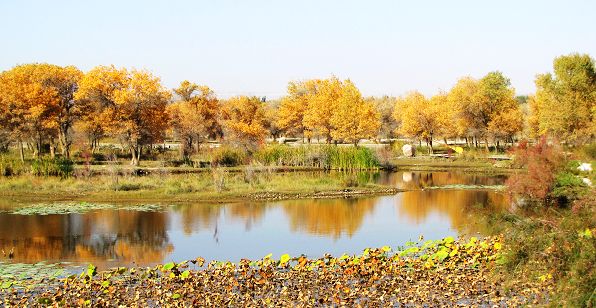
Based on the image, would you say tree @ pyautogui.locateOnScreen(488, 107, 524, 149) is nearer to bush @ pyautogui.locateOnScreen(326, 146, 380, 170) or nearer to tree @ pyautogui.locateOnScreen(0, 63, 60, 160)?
bush @ pyautogui.locateOnScreen(326, 146, 380, 170)

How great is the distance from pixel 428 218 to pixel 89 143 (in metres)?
44.8

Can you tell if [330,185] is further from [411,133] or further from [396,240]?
[411,133]

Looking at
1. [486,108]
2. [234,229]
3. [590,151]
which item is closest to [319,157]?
[590,151]

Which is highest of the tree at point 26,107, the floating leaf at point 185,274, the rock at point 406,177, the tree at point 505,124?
the tree at point 26,107

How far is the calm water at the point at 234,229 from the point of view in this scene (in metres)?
23.1

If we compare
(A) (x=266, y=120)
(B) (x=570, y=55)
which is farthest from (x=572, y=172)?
(A) (x=266, y=120)

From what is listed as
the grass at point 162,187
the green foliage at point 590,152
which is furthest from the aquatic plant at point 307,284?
the green foliage at point 590,152

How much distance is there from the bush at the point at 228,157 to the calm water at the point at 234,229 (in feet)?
62.5

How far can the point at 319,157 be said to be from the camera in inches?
2234

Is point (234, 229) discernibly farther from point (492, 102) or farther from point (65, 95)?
point (492, 102)

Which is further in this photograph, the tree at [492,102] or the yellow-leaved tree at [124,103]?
the tree at [492,102]

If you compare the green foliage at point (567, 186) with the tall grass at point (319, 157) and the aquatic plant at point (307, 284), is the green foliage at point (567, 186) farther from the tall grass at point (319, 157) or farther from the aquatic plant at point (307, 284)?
the tall grass at point (319, 157)

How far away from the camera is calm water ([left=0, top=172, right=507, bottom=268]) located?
23.1 metres

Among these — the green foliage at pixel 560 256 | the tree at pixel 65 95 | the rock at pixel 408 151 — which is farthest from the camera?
the rock at pixel 408 151
